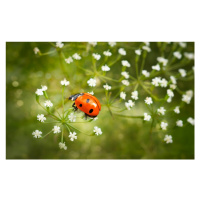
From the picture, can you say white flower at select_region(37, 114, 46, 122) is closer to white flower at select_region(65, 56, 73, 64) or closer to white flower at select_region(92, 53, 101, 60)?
white flower at select_region(65, 56, 73, 64)

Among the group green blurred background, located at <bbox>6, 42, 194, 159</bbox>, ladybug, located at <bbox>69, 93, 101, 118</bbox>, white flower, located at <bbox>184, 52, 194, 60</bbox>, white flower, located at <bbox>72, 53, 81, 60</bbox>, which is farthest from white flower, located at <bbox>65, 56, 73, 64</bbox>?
white flower, located at <bbox>184, 52, 194, 60</bbox>

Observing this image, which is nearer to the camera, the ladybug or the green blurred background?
the ladybug

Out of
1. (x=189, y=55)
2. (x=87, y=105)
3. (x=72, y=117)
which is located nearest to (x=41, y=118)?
(x=72, y=117)

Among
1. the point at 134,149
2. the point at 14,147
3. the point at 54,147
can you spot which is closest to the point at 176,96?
the point at 134,149

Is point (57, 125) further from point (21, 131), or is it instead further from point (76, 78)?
point (21, 131)

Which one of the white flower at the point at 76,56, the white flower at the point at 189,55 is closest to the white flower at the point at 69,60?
the white flower at the point at 76,56

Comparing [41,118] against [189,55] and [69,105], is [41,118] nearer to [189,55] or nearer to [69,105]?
[69,105]

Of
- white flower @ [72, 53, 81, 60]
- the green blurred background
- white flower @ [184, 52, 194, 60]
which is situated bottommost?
the green blurred background

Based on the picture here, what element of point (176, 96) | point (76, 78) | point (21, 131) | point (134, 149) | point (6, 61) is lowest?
point (134, 149)
